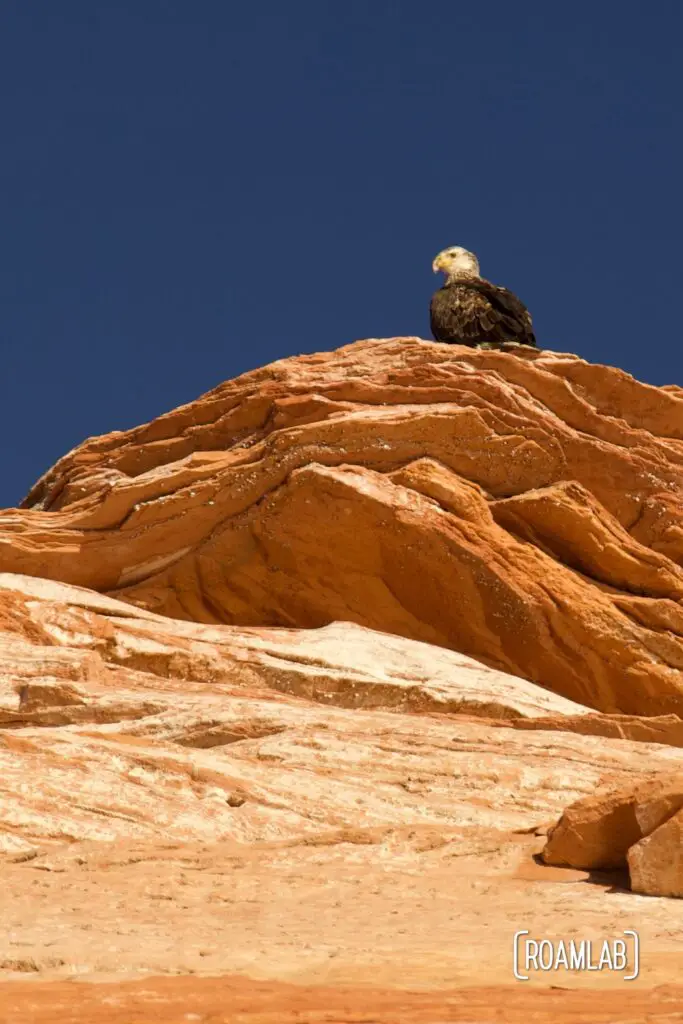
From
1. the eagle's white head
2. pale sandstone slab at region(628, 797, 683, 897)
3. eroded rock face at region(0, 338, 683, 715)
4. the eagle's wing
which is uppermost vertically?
the eagle's white head

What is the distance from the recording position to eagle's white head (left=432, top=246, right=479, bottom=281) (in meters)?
25.8

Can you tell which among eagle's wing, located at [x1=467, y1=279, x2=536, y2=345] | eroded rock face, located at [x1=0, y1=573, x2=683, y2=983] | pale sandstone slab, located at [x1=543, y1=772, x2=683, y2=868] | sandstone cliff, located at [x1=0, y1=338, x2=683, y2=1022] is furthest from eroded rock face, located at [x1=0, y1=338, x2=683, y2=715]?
pale sandstone slab, located at [x1=543, y1=772, x2=683, y2=868]

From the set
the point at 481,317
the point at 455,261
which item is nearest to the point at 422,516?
the point at 481,317

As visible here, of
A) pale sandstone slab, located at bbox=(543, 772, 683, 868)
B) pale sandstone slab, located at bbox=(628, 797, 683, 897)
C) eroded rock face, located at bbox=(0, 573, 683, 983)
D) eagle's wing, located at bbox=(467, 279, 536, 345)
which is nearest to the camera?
eroded rock face, located at bbox=(0, 573, 683, 983)

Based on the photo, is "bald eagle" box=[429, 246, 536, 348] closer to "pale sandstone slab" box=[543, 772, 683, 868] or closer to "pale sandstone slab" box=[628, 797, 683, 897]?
"pale sandstone slab" box=[543, 772, 683, 868]

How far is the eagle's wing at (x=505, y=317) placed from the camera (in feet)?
76.8

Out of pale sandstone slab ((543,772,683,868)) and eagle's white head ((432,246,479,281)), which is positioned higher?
eagle's white head ((432,246,479,281))

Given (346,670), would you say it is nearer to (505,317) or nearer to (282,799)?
(282,799)

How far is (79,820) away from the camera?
12.0 metres

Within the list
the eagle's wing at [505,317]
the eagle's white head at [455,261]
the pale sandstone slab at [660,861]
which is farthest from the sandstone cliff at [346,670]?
the eagle's white head at [455,261]

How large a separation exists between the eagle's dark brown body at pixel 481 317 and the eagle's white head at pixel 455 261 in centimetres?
161

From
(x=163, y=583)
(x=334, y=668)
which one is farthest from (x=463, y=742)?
(x=163, y=583)

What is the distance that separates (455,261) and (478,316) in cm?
283

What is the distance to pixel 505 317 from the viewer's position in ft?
77.3
